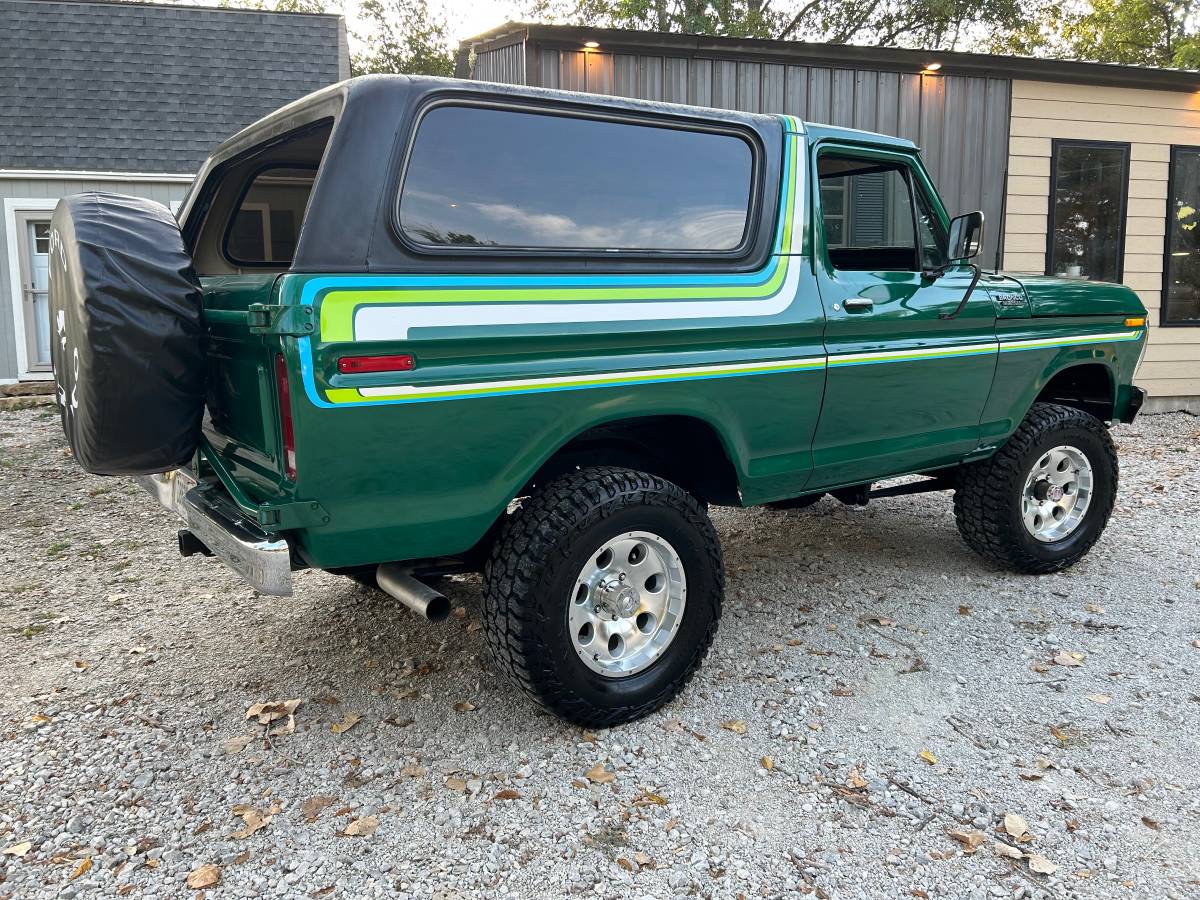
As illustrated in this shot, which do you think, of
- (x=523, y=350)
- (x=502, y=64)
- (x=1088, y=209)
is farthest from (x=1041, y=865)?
(x=1088, y=209)

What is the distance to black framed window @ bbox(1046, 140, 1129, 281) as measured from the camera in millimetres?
9266

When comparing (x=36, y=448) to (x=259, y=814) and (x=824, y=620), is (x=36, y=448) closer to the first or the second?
(x=259, y=814)

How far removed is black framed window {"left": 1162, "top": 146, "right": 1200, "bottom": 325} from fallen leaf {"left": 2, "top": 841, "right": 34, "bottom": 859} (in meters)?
10.8

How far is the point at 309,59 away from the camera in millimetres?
11844

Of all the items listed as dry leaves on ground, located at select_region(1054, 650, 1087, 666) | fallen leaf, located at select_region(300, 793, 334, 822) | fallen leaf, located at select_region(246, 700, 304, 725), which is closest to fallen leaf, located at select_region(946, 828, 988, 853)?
dry leaves on ground, located at select_region(1054, 650, 1087, 666)

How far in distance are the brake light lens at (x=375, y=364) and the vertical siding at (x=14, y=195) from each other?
9546 millimetres

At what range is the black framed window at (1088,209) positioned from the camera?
30.4 ft

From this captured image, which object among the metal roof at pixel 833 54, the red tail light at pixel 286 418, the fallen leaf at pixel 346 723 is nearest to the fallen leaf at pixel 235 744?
the fallen leaf at pixel 346 723

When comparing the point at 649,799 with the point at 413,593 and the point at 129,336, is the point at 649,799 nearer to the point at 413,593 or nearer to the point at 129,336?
the point at 413,593

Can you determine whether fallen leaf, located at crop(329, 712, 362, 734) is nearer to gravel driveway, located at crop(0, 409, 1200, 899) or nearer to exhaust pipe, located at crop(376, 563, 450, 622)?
gravel driveway, located at crop(0, 409, 1200, 899)

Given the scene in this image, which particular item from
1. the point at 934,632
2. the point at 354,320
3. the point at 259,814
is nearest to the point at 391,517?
the point at 354,320

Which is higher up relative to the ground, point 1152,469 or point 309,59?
point 309,59

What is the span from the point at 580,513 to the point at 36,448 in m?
7.15

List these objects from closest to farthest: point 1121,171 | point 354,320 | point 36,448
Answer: point 354,320
point 36,448
point 1121,171
